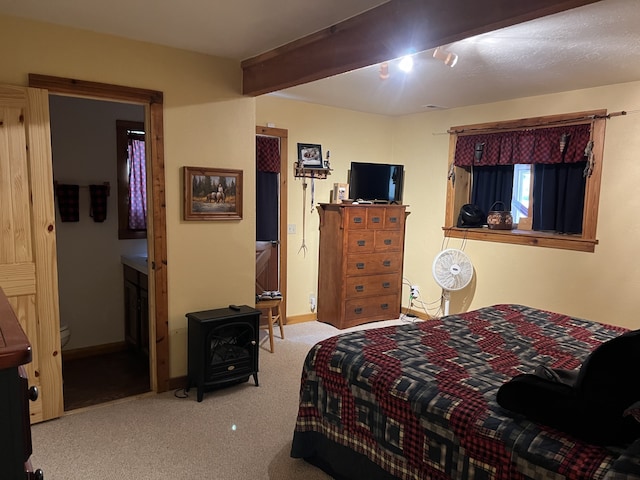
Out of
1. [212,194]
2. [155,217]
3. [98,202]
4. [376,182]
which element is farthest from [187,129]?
[376,182]

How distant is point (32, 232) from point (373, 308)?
3571 millimetres

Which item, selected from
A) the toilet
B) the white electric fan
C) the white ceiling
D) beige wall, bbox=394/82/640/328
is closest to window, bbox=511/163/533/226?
beige wall, bbox=394/82/640/328

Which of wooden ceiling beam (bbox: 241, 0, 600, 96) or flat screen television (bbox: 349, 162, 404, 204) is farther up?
wooden ceiling beam (bbox: 241, 0, 600, 96)

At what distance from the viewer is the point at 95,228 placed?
415 cm

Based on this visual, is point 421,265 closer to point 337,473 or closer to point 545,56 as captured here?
point 545,56

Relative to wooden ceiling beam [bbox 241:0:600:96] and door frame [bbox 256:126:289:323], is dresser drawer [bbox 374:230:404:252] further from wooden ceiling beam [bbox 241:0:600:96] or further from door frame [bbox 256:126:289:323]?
wooden ceiling beam [bbox 241:0:600:96]

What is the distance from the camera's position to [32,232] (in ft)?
9.11

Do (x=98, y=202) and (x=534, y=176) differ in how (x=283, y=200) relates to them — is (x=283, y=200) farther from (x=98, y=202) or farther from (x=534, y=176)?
(x=534, y=176)

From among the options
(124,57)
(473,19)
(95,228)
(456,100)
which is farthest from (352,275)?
(473,19)

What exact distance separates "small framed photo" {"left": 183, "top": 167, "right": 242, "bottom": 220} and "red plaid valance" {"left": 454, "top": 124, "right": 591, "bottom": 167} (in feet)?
8.88

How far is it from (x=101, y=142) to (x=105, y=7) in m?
1.86

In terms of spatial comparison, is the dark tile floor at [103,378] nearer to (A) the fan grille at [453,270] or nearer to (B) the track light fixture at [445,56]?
(A) the fan grille at [453,270]

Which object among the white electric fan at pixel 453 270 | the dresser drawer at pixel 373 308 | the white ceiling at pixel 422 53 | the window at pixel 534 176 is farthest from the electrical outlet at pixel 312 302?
the white ceiling at pixel 422 53

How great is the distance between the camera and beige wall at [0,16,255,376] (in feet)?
9.34
